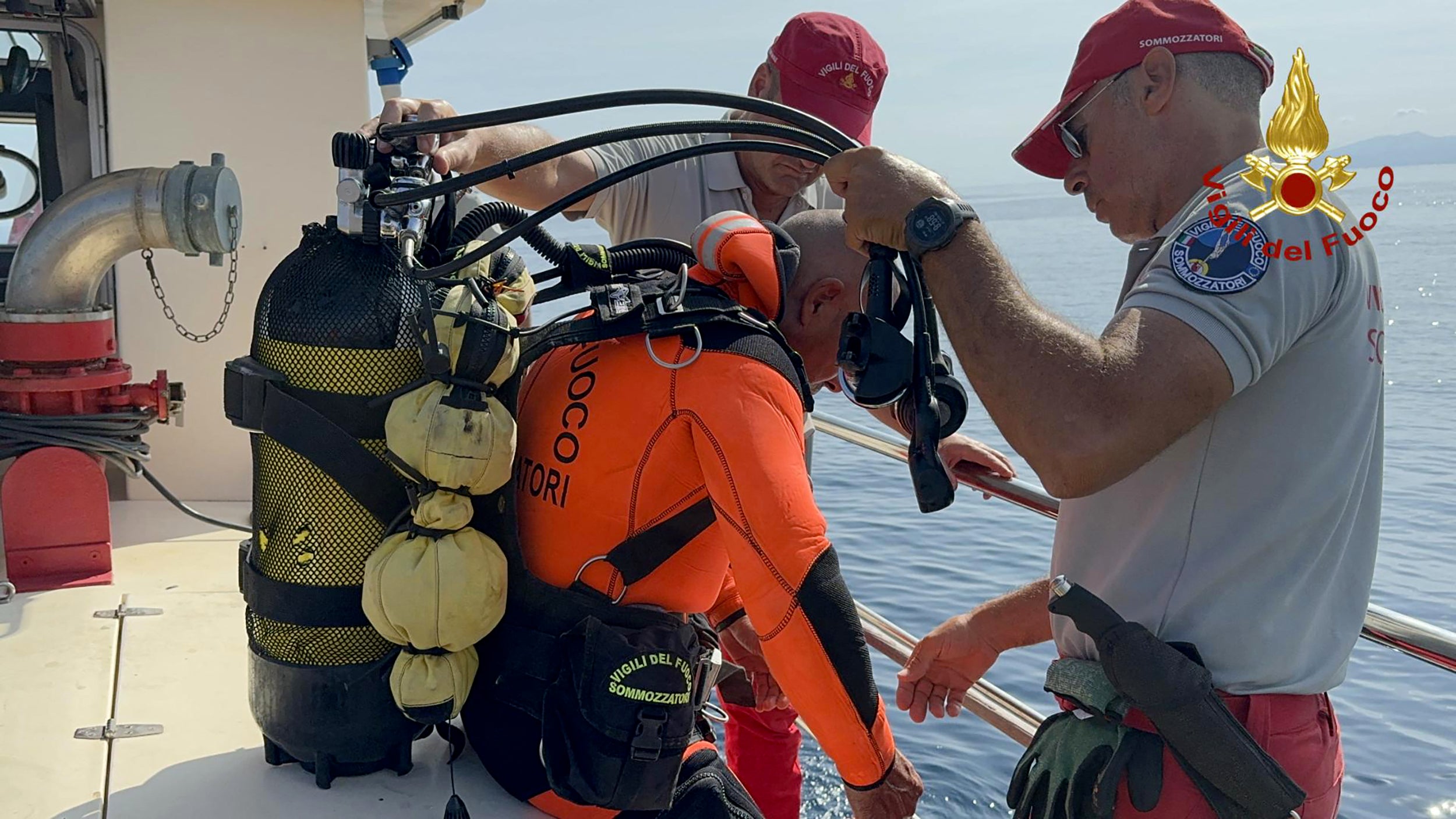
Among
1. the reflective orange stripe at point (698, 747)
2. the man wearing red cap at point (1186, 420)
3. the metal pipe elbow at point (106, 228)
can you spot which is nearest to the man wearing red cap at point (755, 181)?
the reflective orange stripe at point (698, 747)

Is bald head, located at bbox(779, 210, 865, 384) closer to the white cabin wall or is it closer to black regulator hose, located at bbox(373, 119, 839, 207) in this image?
black regulator hose, located at bbox(373, 119, 839, 207)

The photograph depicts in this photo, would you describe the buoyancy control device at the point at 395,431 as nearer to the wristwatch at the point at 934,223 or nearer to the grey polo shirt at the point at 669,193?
the wristwatch at the point at 934,223

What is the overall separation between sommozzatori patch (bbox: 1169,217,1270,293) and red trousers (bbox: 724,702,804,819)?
66.7 inches

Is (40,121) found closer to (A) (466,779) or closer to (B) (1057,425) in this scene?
(A) (466,779)

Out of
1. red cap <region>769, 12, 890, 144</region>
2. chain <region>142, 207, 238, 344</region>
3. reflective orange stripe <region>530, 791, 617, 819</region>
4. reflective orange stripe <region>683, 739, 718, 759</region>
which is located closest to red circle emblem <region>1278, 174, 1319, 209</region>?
reflective orange stripe <region>683, 739, 718, 759</region>

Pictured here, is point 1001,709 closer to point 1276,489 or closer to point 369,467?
point 1276,489

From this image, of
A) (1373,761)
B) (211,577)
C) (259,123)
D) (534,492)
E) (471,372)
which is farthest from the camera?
(1373,761)

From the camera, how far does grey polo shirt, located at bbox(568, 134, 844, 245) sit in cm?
310

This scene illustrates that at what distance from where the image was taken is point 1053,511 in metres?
2.28

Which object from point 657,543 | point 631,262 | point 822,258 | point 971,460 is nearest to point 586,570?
point 657,543

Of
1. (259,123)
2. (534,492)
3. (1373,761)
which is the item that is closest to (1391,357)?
(1373,761)

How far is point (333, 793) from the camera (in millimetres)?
2123

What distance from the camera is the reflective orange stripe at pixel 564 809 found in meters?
2.05

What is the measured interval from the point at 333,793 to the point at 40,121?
363 centimetres
